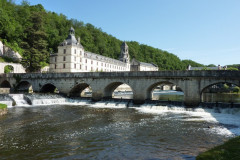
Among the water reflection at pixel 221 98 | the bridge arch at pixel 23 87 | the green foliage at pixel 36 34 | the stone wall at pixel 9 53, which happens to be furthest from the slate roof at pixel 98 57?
the water reflection at pixel 221 98

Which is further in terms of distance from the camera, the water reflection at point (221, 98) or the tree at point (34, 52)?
the tree at point (34, 52)

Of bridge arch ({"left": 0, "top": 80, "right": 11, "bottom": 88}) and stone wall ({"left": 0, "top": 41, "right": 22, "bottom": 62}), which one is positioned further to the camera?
stone wall ({"left": 0, "top": 41, "right": 22, "bottom": 62})

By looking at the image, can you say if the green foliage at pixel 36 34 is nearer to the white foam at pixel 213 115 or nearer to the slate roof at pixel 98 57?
the slate roof at pixel 98 57

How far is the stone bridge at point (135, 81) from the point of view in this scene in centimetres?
2905

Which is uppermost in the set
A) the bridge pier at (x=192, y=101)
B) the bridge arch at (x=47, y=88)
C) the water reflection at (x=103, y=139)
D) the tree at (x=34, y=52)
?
the tree at (x=34, y=52)

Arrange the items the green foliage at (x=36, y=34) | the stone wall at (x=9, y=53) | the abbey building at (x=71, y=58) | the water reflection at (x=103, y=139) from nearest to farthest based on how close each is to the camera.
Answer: the water reflection at (x=103, y=139)
the stone wall at (x=9, y=53)
the green foliage at (x=36, y=34)
the abbey building at (x=71, y=58)

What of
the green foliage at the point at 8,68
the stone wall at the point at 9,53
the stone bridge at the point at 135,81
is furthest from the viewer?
the stone wall at the point at 9,53

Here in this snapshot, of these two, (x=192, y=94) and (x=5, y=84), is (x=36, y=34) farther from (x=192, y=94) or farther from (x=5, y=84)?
(x=192, y=94)

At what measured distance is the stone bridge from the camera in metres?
29.0

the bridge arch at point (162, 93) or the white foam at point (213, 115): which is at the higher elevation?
the bridge arch at point (162, 93)

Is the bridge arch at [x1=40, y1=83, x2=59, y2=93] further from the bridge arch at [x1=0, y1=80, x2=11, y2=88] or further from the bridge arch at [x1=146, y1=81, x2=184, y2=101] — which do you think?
the bridge arch at [x1=146, y1=81, x2=184, y2=101]

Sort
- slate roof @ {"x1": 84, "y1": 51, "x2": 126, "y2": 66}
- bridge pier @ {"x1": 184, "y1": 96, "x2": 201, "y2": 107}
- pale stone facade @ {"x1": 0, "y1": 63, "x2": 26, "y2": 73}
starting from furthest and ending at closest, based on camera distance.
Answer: slate roof @ {"x1": 84, "y1": 51, "x2": 126, "y2": 66}, pale stone facade @ {"x1": 0, "y1": 63, "x2": 26, "y2": 73}, bridge pier @ {"x1": 184, "y1": 96, "x2": 201, "y2": 107}

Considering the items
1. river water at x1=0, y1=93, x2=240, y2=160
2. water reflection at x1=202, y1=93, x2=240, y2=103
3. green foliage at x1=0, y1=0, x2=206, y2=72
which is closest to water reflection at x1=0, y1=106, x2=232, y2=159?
river water at x1=0, y1=93, x2=240, y2=160

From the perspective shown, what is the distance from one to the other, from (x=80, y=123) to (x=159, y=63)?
153m
